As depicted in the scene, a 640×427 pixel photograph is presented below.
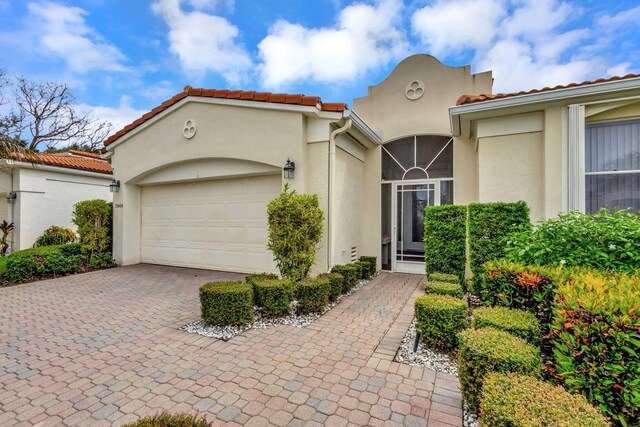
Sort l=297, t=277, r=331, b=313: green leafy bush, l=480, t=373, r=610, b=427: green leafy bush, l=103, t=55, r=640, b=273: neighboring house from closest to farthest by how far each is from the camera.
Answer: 1. l=480, t=373, r=610, b=427: green leafy bush
2. l=297, t=277, r=331, b=313: green leafy bush
3. l=103, t=55, r=640, b=273: neighboring house

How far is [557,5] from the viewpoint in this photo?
707 centimetres

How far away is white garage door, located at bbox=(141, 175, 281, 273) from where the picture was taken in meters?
8.58

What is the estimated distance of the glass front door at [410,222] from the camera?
30.1 feet

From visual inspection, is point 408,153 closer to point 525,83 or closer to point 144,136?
point 525,83

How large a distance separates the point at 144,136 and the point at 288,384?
9.62 meters

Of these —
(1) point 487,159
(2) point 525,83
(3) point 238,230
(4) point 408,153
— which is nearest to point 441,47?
(2) point 525,83

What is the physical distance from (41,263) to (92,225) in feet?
5.99

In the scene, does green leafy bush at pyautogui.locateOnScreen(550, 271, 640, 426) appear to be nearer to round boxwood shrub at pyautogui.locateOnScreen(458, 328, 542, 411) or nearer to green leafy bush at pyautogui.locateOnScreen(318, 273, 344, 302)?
round boxwood shrub at pyautogui.locateOnScreen(458, 328, 542, 411)

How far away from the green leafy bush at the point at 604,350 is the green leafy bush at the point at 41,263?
11686 millimetres

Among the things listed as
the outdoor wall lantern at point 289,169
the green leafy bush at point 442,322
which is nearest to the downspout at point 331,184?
the outdoor wall lantern at point 289,169

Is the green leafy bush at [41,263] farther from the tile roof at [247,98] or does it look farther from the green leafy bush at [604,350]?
the green leafy bush at [604,350]

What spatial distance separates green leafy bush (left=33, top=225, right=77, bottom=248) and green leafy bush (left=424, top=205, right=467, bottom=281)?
13.3 m

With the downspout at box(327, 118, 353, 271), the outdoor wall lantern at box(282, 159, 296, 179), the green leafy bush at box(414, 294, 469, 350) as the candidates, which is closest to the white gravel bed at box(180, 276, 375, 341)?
the downspout at box(327, 118, 353, 271)

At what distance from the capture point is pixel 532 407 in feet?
5.93
